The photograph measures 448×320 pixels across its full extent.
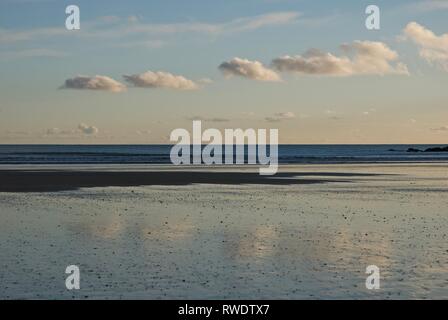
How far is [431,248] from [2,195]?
73.9 feet

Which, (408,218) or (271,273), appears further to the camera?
(408,218)

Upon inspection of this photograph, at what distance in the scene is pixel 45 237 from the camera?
18625 mm

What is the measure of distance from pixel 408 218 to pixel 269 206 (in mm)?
6222

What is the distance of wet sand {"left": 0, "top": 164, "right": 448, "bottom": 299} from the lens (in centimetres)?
1268

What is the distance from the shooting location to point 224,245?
17344 mm

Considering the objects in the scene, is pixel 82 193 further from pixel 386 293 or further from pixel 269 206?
pixel 386 293

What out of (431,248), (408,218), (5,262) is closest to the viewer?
(5,262)

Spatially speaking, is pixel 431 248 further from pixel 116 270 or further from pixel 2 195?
pixel 2 195

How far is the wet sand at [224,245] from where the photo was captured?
12.7 meters
